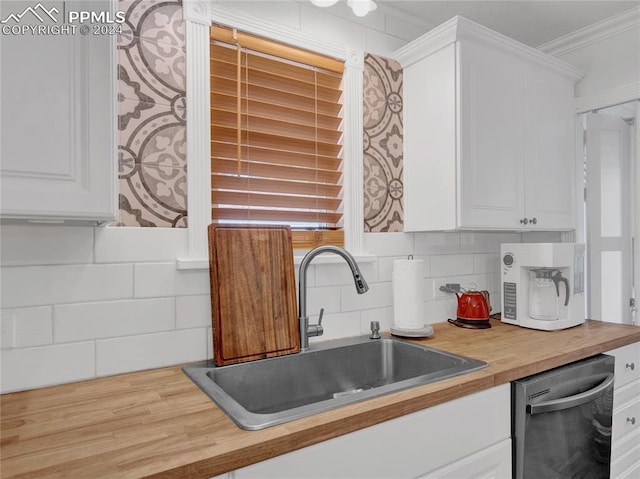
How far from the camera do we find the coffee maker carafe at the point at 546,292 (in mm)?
1911

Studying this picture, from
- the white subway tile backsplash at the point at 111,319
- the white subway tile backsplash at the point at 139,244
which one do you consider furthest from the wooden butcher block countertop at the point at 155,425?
the white subway tile backsplash at the point at 139,244

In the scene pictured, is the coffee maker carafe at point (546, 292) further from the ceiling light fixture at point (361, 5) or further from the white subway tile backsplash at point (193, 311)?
the white subway tile backsplash at point (193, 311)

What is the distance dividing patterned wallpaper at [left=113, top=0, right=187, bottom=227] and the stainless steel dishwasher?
1291 mm

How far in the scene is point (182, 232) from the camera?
1450 millimetres

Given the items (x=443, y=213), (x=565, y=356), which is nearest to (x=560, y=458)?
(x=565, y=356)

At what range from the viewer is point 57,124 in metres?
0.89

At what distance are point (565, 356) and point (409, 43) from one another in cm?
145

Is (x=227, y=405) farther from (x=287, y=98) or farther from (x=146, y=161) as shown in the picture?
(x=287, y=98)

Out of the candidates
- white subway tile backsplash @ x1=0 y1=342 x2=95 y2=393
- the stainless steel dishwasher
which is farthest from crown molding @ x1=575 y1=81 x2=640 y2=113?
white subway tile backsplash @ x1=0 y1=342 x2=95 y2=393

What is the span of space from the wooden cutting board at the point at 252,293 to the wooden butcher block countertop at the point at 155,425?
212mm

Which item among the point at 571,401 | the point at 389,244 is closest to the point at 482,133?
the point at 389,244

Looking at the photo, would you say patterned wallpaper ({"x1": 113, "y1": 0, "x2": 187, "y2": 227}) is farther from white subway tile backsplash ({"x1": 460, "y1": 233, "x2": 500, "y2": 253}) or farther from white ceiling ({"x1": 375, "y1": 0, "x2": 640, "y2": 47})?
white subway tile backsplash ({"x1": 460, "y1": 233, "x2": 500, "y2": 253})

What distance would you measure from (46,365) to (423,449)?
1.10 meters

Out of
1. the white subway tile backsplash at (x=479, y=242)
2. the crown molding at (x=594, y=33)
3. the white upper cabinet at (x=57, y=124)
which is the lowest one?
the white subway tile backsplash at (x=479, y=242)
